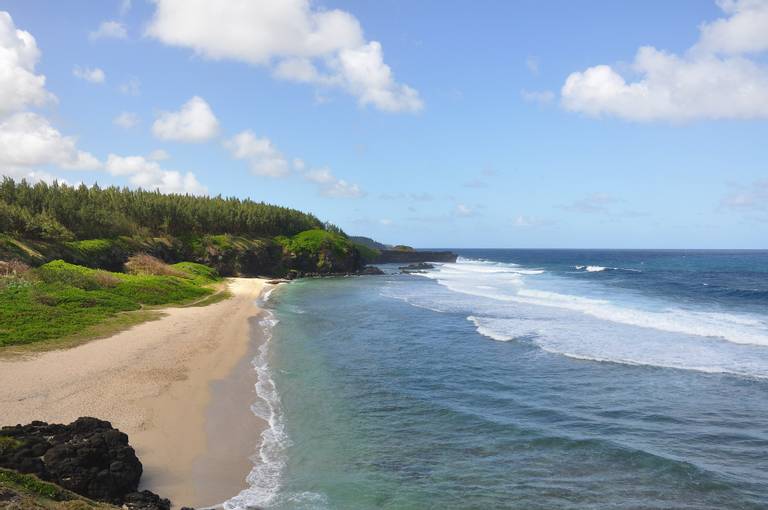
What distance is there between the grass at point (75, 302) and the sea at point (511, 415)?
23.7ft

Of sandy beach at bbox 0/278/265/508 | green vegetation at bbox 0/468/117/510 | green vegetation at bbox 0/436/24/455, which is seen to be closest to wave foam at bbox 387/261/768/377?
sandy beach at bbox 0/278/265/508

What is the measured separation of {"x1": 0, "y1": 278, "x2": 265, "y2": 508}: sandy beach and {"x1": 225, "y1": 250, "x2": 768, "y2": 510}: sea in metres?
0.68

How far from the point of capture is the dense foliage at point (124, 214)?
36.7m

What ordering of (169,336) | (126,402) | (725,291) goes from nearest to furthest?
(126,402)
(169,336)
(725,291)

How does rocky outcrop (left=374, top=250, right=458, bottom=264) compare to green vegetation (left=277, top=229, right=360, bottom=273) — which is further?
rocky outcrop (left=374, top=250, right=458, bottom=264)

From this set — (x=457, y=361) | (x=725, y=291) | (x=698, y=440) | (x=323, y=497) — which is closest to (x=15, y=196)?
(x=457, y=361)

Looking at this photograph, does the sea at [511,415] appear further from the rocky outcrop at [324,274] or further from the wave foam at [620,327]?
the rocky outcrop at [324,274]

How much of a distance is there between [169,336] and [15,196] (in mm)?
28055

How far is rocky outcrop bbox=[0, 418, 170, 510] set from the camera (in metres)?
7.88

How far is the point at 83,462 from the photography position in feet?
27.1

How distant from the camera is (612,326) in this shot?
28250 mm

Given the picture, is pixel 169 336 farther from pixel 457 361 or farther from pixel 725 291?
pixel 725 291

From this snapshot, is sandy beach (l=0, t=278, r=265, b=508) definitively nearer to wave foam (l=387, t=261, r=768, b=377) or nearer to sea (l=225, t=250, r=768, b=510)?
sea (l=225, t=250, r=768, b=510)

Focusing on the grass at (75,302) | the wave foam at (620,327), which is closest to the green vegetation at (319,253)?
the wave foam at (620,327)
